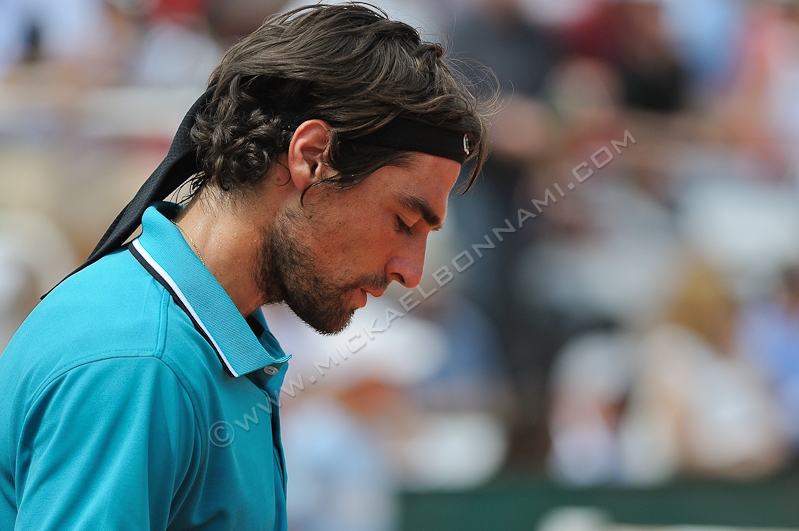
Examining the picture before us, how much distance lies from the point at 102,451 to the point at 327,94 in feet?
2.51

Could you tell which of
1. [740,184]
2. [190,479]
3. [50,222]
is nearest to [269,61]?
[190,479]

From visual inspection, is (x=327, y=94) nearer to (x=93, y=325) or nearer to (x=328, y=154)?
(x=328, y=154)

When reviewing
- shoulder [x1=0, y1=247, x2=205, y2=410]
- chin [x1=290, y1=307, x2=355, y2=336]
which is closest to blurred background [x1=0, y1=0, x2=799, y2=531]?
chin [x1=290, y1=307, x2=355, y2=336]

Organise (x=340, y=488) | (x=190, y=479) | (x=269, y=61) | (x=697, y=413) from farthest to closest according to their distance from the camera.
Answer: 1. (x=697, y=413)
2. (x=340, y=488)
3. (x=269, y=61)
4. (x=190, y=479)

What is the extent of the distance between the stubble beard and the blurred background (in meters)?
3.07

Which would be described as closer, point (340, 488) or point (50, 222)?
point (340, 488)

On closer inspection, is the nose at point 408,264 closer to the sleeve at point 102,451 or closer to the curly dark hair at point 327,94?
the curly dark hair at point 327,94

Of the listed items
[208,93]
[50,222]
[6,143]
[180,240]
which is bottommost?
[50,222]

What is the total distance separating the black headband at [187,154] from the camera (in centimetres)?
163

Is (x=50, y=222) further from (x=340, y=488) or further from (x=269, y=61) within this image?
(x=269, y=61)

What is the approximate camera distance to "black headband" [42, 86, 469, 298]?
1.63 meters

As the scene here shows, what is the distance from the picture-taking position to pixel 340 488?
4793 mm

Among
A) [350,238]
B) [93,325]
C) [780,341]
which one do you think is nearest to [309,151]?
[350,238]

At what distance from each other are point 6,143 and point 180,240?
14.9ft
